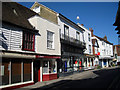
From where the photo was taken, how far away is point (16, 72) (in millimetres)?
10188

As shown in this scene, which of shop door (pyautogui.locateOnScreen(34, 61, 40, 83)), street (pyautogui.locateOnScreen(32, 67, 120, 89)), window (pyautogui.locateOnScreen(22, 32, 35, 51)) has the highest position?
window (pyautogui.locateOnScreen(22, 32, 35, 51))

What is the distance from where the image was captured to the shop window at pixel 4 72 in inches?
359

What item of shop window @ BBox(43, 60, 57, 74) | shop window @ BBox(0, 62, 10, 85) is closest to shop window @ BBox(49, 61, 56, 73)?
shop window @ BBox(43, 60, 57, 74)

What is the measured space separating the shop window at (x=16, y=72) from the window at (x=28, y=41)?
1520 millimetres

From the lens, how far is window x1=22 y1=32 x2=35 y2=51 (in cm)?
1140

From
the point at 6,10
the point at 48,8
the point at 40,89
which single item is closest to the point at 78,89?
the point at 40,89

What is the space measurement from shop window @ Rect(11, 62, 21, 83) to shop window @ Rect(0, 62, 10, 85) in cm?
52

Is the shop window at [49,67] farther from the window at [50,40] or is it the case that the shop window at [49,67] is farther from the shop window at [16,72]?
the shop window at [16,72]

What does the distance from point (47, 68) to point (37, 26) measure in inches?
179

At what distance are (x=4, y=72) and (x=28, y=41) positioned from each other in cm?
353

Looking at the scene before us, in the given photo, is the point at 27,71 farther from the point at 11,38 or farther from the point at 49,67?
the point at 49,67

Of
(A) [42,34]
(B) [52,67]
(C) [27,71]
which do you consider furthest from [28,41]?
(B) [52,67]

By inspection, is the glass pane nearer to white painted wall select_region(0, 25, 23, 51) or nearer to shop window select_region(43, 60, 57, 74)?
white painted wall select_region(0, 25, 23, 51)

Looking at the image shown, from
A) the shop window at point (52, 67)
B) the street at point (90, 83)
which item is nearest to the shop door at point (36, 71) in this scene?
the shop window at point (52, 67)
